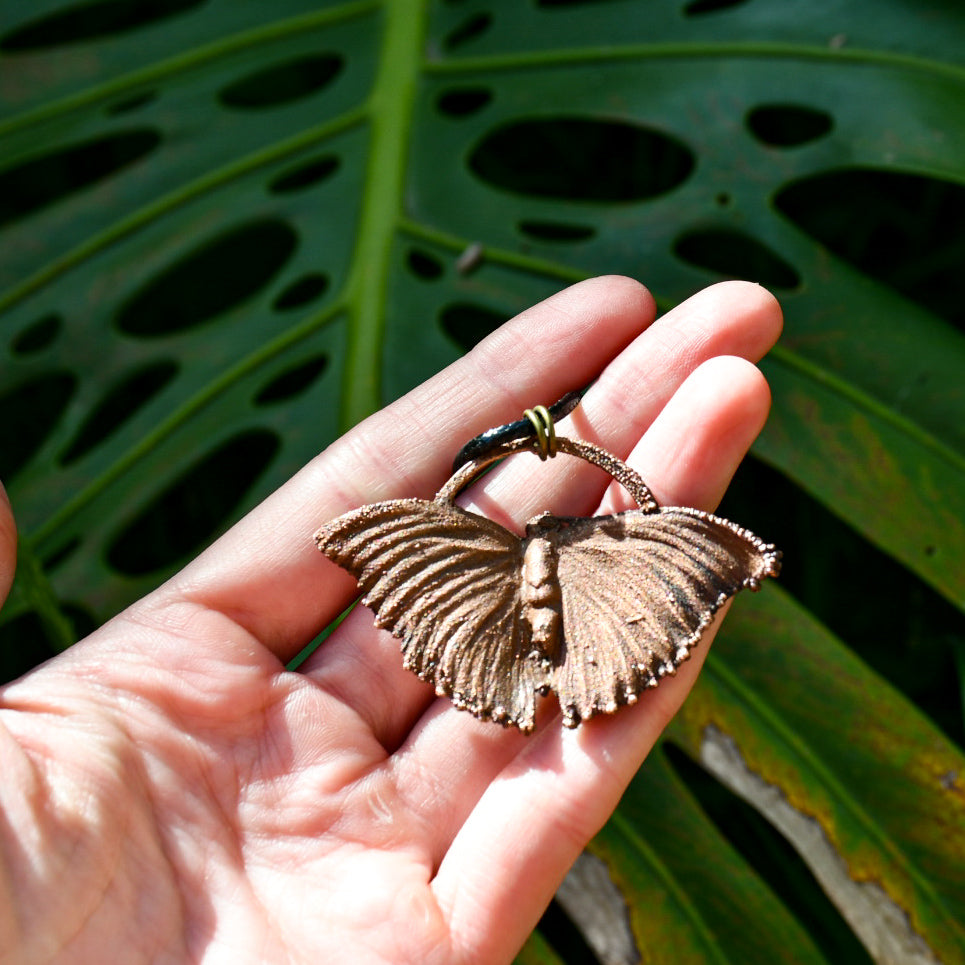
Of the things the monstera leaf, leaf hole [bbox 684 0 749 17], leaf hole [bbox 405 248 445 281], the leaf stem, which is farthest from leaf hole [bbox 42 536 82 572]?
leaf hole [bbox 684 0 749 17]

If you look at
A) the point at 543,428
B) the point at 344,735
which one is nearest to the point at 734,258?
the point at 543,428

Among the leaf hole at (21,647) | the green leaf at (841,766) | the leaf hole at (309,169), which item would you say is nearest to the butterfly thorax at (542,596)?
the green leaf at (841,766)

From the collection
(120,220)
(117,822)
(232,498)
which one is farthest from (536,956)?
(120,220)

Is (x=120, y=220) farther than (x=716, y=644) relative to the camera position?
Yes

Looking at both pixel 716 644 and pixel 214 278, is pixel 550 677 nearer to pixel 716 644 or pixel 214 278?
pixel 716 644

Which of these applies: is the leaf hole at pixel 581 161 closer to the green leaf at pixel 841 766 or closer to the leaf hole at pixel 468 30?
the leaf hole at pixel 468 30

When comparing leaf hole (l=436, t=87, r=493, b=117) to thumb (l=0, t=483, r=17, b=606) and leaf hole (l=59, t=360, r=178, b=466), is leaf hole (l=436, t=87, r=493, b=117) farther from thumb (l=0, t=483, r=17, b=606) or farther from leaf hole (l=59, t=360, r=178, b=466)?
thumb (l=0, t=483, r=17, b=606)
